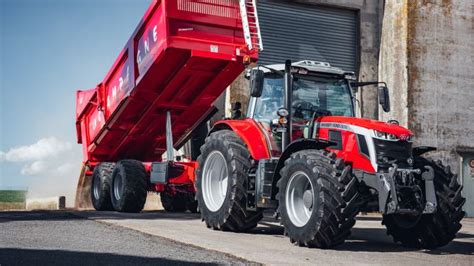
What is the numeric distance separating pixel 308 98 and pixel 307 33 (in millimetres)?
10051

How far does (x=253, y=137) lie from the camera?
9.20 meters

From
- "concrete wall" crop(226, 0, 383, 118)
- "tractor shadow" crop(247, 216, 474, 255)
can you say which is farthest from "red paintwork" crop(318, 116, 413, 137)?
"concrete wall" crop(226, 0, 383, 118)

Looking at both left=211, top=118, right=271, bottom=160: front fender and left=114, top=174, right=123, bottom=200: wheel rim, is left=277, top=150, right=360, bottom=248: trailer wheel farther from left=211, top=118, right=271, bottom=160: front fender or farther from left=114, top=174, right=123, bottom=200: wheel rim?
left=114, top=174, right=123, bottom=200: wheel rim

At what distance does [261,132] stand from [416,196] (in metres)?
2.45

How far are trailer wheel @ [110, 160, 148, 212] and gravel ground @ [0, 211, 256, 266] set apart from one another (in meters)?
3.33

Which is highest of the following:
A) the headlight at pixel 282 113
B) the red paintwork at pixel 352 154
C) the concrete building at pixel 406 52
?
the concrete building at pixel 406 52

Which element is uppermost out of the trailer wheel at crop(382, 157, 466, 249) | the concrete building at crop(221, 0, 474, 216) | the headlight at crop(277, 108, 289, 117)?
the concrete building at crop(221, 0, 474, 216)

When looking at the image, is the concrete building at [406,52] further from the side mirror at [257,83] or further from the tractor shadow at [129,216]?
the side mirror at [257,83]

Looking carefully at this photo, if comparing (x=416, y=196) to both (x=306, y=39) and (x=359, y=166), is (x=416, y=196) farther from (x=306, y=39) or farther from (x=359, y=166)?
(x=306, y=39)

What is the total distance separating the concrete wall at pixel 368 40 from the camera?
18781 mm

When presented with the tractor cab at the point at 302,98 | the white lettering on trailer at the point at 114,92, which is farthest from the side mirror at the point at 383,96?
the white lettering on trailer at the point at 114,92

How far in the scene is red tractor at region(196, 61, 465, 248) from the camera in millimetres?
7371

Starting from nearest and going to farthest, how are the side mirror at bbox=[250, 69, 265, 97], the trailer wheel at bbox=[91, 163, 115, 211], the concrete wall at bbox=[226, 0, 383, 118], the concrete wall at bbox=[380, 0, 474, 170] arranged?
1. the side mirror at bbox=[250, 69, 265, 97]
2. the trailer wheel at bbox=[91, 163, 115, 211]
3. the concrete wall at bbox=[380, 0, 474, 170]
4. the concrete wall at bbox=[226, 0, 383, 118]

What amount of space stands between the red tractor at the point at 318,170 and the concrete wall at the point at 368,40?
959 cm
